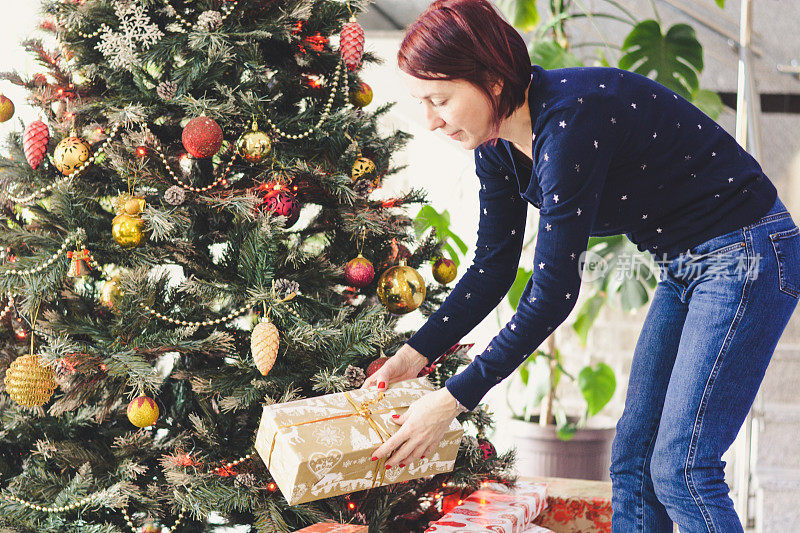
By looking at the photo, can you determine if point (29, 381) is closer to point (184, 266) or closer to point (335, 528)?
point (184, 266)

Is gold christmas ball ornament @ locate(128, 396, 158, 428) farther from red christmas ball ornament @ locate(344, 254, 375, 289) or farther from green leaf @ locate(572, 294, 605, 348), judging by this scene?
green leaf @ locate(572, 294, 605, 348)

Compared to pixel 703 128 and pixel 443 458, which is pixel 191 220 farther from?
pixel 703 128

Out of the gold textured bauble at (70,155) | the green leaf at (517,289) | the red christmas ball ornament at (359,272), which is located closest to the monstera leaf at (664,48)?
the green leaf at (517,289)

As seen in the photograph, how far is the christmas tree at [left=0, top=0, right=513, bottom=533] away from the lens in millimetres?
1209

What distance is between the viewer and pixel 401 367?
1.12 m

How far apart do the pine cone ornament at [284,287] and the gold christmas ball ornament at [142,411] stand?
0.96ft

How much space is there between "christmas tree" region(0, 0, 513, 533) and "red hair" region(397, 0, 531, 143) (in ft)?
1.45

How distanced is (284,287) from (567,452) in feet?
4.50

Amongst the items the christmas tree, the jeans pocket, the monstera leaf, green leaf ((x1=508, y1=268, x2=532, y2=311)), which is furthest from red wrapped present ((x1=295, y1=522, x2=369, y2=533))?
the monstera leaf

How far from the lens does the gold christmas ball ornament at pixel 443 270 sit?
152 centimetres

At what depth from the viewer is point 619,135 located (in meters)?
0.92

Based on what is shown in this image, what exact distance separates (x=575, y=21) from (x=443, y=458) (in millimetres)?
2156

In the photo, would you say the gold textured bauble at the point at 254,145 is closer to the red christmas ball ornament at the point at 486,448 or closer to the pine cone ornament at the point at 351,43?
the pine cone ornament at the point at 351,43

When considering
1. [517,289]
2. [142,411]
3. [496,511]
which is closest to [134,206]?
[142,411]
